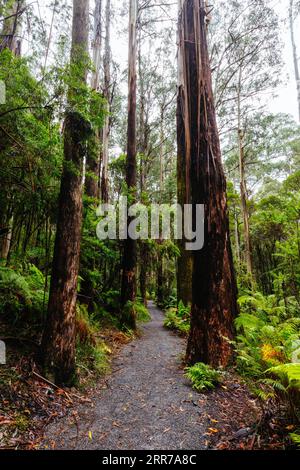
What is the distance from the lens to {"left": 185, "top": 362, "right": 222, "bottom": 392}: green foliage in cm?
305

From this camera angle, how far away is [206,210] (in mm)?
3760

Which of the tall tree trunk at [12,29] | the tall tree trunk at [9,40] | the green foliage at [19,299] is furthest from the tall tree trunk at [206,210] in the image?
the tall tree trunk at [12,29]

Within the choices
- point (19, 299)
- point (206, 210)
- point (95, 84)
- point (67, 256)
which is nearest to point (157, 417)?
point (67, 256)

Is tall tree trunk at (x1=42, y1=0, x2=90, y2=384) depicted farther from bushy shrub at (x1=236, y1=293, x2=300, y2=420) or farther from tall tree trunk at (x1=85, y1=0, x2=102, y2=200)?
bushy shrub at (x1=236, y1=293, x2=300, y2=420)

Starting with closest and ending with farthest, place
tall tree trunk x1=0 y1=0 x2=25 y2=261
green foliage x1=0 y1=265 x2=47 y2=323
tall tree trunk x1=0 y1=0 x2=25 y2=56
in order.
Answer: green foliage x1=0 y1=265 x2=47 y2=323 < tall tree trunk x1=0 y1=0 x2=25 y2=261 < tall tree trunk x1=0 y1=0 x2=25 y2=56

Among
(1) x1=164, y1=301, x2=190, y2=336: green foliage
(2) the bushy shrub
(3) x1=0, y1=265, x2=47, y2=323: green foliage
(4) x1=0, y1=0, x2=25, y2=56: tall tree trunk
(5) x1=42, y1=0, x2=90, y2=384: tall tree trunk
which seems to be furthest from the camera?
(1) x1=164, y1=301, x2=190, y2=336: green foliage

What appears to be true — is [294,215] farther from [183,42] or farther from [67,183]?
[67,183]

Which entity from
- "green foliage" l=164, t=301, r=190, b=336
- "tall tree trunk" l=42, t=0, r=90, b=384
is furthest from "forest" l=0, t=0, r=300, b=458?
"green foliage" l=164, t=301, r=190, b=336

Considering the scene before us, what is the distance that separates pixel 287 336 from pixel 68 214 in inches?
123

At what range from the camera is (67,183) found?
3.26 metres

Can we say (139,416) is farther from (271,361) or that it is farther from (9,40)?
(9,40)

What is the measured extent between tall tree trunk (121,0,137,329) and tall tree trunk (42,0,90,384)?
3427 millimetres
